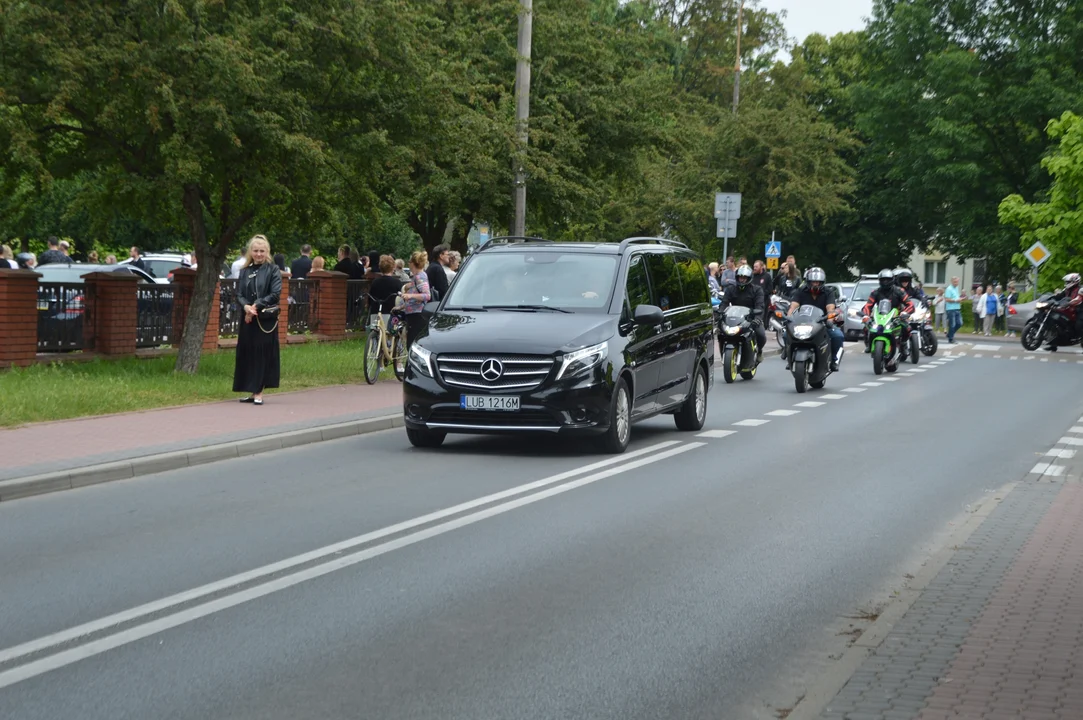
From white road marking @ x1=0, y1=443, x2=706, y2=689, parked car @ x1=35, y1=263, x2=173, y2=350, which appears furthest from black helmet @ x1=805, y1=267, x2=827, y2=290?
white road marking @ x1=0, y1=443, x2=706, y2=689

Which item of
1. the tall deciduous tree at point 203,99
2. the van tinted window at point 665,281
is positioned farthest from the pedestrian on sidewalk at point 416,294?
the van tinted window at point 665,281

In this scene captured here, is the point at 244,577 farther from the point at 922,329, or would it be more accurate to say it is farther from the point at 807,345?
the point at 922,329

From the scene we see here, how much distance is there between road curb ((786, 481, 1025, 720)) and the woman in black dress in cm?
921

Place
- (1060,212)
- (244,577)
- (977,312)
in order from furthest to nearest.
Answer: (1060,212) < (977,312) < (244,577)

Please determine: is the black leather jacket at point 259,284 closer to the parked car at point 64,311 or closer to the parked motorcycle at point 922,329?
the parked car at point 64,311

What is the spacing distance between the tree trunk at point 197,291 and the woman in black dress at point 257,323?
3.50 metres

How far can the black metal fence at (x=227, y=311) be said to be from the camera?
83.1ft

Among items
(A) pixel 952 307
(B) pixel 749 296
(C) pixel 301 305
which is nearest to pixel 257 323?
(B) pixel 749 296

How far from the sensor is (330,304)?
1165 inches

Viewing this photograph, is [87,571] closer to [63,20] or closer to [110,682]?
[110,682]

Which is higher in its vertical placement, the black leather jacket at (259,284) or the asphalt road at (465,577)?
the black leather jacket at (259,284)

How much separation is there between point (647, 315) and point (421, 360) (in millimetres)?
2126

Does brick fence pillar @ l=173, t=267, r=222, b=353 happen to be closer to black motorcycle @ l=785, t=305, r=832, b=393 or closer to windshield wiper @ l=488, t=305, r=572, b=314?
black motorcycle @ l=785, t=305, r=832, b=393

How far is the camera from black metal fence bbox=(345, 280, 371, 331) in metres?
30.4
